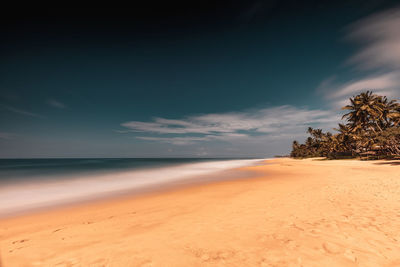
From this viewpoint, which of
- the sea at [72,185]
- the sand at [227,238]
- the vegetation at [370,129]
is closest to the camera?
the sand at [227,238]

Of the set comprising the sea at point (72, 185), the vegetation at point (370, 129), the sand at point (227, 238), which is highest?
the vegetation at point (370, 129)

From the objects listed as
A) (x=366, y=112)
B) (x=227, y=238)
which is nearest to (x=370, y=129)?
(x=366, y=112)

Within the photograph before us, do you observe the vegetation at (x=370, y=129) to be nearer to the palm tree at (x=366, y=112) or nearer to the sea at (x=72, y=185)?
the palm tree at (x=366, y=112)

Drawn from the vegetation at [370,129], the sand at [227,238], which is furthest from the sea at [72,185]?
the vegetation at [370,129]

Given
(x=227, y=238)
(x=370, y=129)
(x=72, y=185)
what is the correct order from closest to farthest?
(x=227, y=238)
(x=72, y=185)
(x=370, y=129)

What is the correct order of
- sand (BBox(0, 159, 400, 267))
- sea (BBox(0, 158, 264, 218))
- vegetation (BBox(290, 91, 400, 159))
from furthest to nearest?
vegetation (BBox(290, 91, 400, 159))
sea (BBox(0, 158, 264, 218))
sand (BBox(0, 159, 400, 267))

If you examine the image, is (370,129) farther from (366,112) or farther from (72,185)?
(72,185)

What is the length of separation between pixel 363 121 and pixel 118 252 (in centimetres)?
5200

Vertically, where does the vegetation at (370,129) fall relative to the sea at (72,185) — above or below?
above

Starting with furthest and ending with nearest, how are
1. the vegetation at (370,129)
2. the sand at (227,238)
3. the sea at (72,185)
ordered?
1. the vegetation at (370,129)
2. the sea at (72,185)
3. the sand at (227,238)

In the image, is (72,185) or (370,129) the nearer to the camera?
(72,185)

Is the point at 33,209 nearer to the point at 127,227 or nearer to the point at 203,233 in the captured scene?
the point at 127,227

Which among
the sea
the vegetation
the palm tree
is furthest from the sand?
the palm tree

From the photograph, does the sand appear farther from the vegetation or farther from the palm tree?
the palm tree
